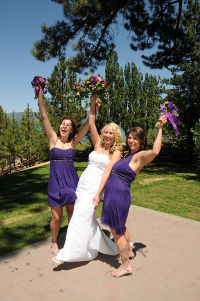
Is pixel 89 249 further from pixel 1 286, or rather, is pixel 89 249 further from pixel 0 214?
pixel 0 214

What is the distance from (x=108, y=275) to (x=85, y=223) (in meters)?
0.78

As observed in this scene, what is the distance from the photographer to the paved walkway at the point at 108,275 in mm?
2850

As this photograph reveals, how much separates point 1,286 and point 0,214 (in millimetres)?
3135

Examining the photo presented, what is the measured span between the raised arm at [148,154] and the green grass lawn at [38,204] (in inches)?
101

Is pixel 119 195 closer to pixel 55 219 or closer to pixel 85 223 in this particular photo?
pixel 85 223

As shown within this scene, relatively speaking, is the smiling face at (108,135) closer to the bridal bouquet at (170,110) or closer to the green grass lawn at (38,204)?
the bridal bouquet at (170,110)

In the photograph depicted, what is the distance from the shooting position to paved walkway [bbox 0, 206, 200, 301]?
2.85 m

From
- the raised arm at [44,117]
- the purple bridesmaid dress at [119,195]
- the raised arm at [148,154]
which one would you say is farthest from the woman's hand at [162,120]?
the raised arm at [44,117]

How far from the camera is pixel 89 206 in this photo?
11.1 ft

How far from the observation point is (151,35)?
34.3 ft

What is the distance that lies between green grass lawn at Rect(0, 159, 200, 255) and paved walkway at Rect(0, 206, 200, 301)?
0.63m

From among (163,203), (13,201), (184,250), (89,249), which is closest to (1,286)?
(89,249)

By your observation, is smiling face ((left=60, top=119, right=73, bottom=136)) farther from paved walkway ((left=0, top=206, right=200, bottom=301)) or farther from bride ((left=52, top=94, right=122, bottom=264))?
paved walkway ((left=0, top=206, right=200, bottom=301))

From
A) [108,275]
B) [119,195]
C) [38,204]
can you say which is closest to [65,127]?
[119,195]
